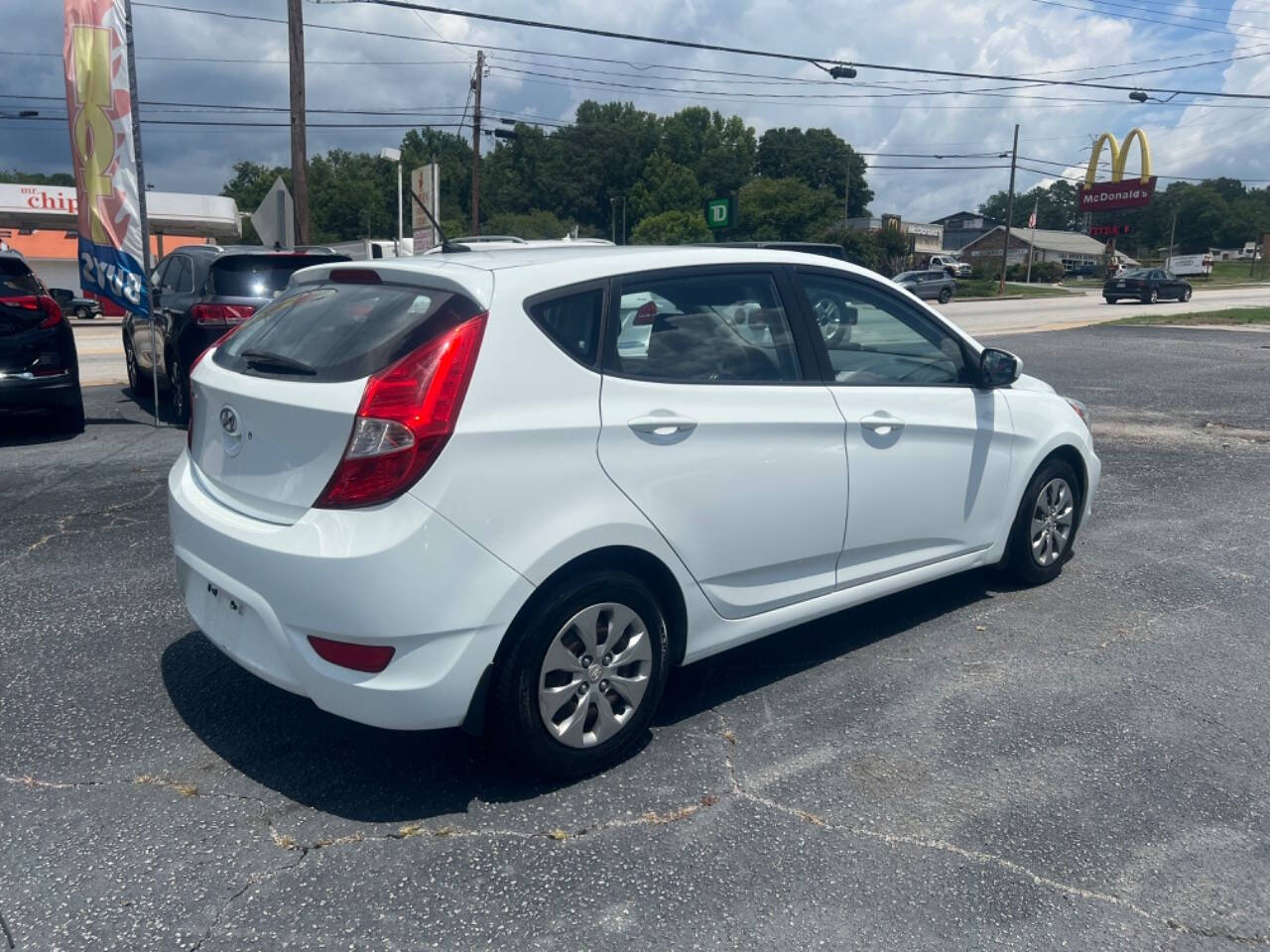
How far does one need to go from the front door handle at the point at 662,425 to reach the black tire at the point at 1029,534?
2365 mm

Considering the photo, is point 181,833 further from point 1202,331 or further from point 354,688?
point 1202,331

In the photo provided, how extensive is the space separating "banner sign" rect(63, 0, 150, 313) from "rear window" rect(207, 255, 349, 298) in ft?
2.50

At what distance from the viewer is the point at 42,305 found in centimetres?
897

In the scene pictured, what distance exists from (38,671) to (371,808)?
1.89 m

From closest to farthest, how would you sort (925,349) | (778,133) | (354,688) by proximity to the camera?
(354,688) < (925,349) < (778,133)

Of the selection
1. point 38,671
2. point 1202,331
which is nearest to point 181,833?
point 38,671

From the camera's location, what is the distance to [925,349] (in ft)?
16.1

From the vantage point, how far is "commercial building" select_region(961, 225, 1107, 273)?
107 m

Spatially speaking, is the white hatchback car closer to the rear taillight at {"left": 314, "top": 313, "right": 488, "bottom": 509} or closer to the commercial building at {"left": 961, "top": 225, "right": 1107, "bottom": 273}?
the rear taillight at {"left": 314, "top": 313, "right": 488, "bottom": 509}

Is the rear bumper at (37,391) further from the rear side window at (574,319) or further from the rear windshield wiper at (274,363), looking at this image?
the rear side window at (574,319)

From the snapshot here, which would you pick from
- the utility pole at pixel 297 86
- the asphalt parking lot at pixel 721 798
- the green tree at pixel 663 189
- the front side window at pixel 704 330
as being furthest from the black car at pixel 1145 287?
the green tree at pixel 663 189

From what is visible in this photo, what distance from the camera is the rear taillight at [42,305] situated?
8805 millimetres

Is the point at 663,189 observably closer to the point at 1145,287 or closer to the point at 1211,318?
the point at 1145,287

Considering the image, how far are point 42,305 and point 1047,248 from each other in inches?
4434
